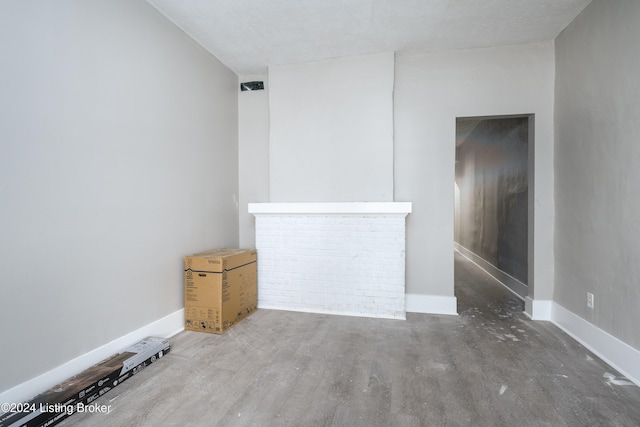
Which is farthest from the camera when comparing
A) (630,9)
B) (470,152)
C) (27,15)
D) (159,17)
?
(470,152)

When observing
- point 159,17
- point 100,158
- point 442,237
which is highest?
point 159,17

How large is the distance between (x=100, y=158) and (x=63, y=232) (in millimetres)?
506

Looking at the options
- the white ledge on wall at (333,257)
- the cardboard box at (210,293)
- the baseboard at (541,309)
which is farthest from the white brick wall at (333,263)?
the baseboard at (541,309)

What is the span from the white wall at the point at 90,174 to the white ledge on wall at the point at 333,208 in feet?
2.26

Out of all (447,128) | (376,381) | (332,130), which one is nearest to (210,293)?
(376,381)

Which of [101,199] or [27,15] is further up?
[27,15]

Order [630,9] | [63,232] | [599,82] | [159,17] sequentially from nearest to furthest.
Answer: [63,232] < [630,9] < [599,82] < [159,17]

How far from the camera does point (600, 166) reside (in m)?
2.15

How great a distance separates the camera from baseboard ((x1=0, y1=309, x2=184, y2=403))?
1.48 meters

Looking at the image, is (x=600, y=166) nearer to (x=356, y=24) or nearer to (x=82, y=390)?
(x=356, y=24)

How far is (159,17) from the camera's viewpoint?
7.76 feet

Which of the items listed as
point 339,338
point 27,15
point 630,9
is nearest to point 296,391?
point 339,338

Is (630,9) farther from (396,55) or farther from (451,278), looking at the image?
(451,278)

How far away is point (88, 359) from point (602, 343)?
Answer: 3.36m
